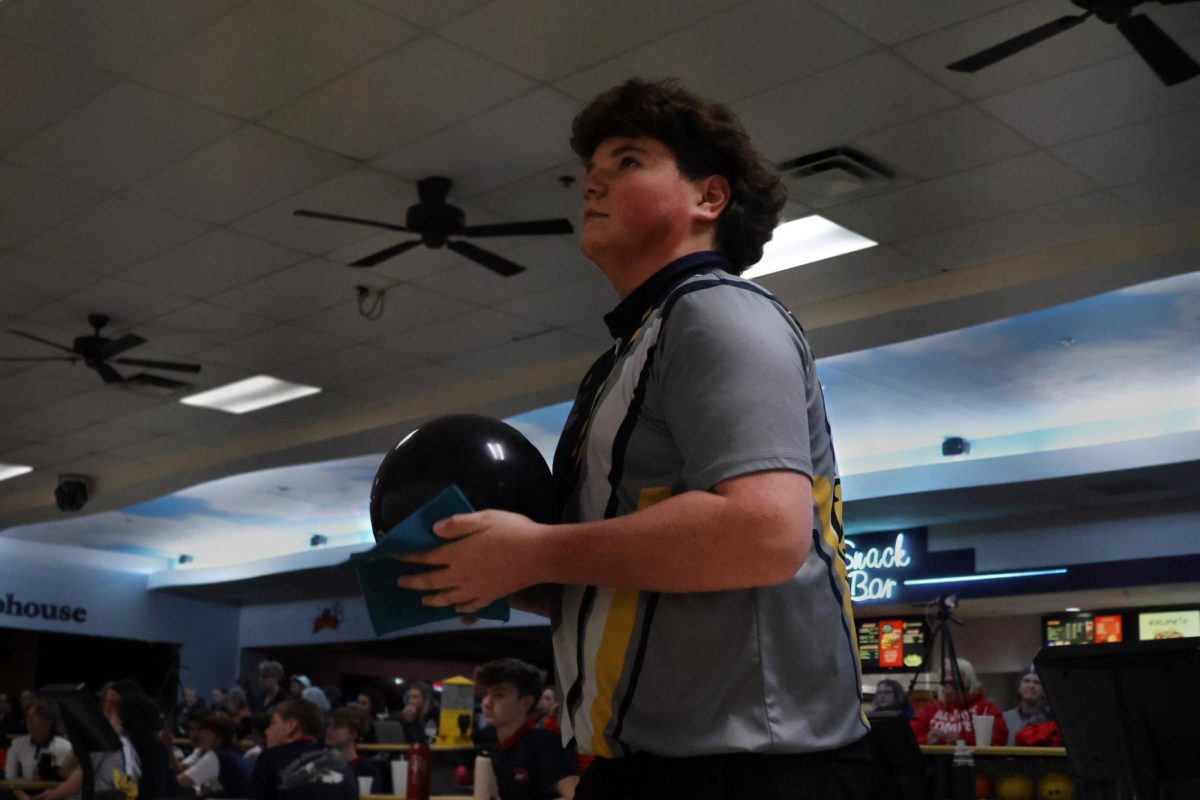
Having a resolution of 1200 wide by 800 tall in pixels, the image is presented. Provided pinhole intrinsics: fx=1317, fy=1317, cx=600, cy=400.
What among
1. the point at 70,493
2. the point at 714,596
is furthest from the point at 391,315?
the point at 714,596

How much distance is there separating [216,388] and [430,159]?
4.31 metres

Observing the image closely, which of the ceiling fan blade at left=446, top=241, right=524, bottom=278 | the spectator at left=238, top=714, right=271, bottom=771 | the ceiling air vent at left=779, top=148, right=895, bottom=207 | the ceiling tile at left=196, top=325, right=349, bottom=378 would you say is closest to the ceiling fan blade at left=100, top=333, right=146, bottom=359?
the ceiling tile at left=196, top=325, right=349, bottom=378

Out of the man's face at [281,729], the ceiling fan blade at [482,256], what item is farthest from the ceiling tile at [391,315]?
the man's face at [281,729]

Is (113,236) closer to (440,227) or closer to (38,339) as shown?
(38,339)

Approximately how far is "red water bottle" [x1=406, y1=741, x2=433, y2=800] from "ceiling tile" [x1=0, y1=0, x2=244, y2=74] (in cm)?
286

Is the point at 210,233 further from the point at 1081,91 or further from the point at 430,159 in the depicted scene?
the point at 1081,91

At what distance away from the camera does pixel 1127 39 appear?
4.52 meters

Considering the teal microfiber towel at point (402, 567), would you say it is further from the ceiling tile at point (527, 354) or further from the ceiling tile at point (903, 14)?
the ceiling tile at point (527, 354)

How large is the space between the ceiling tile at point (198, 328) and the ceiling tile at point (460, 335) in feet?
2.82

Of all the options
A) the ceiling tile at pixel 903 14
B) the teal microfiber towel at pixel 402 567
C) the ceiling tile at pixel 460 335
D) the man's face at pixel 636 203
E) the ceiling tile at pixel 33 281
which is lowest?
the teal microfiber towel at pixel 402 567

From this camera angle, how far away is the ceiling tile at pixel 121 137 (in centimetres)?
559

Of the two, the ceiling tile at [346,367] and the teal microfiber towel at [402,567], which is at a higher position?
the ceiling tile at [346,367]

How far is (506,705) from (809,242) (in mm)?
3059

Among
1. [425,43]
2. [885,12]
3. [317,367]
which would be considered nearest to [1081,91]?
[885,12]
